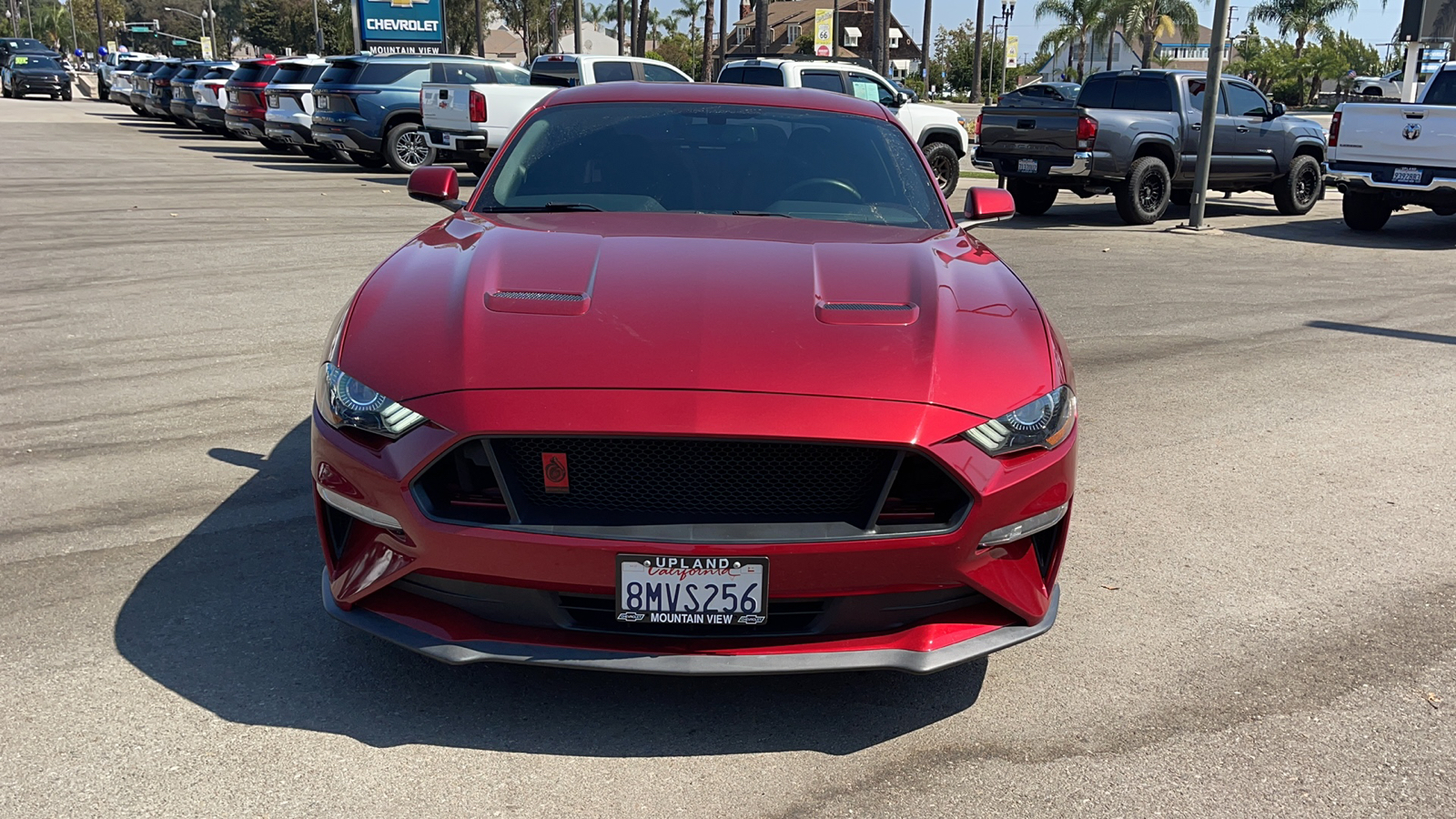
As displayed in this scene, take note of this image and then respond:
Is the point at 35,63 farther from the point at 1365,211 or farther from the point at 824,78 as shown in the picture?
the point at 1365,211

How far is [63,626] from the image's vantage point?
12.2 ft

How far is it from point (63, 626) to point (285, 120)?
20.2 metres

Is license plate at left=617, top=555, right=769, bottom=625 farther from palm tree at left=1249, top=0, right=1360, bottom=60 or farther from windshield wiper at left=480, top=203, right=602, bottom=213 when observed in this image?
palm tree at left=1249, top=0, right=1360, bottom=60

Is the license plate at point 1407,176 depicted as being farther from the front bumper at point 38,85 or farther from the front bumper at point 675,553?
the front bumper at point 38,85

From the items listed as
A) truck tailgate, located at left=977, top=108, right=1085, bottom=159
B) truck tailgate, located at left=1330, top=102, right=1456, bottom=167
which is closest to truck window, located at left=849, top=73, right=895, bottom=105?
truck tailgate, located at left=977, top=108, right=1085, bottom=159

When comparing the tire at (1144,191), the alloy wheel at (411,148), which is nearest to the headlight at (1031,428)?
the tire at (1144,191)

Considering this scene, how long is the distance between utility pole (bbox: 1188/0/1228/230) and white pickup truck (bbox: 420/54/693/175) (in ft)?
24.3

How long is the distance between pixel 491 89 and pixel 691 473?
57.7 feet

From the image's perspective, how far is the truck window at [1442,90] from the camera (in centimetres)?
1524

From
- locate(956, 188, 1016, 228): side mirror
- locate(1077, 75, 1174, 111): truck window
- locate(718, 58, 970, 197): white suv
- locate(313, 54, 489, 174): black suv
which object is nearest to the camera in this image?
locate(956, 188, 1016, 228): side mirror

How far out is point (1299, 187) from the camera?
17734 millimetres

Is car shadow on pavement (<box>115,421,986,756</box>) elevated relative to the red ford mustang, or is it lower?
lower

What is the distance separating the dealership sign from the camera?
33.0 m

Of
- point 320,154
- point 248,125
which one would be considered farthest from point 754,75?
point 248,125
